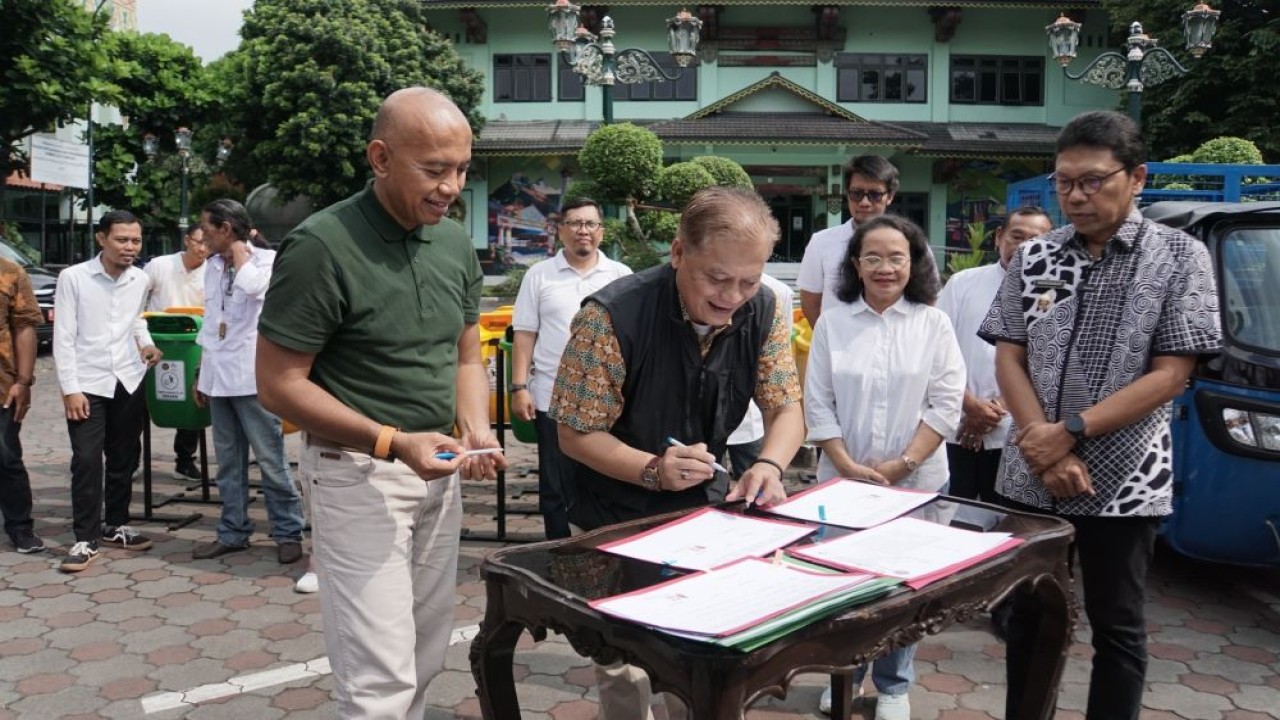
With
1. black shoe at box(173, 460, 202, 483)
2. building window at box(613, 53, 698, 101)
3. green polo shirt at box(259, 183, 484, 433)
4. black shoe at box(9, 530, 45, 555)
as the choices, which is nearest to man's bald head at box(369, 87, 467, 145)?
green polo shirt at box(259, 183, 484, 433)

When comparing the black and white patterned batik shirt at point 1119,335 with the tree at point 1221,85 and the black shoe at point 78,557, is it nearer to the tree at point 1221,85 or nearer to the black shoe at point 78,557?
the black shoe at point 78,557

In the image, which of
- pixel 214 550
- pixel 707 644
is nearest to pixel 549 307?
pixel 214 550

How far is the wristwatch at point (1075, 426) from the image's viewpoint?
2.75 m

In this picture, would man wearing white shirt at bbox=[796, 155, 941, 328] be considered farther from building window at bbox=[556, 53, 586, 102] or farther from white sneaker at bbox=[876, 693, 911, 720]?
building window at bbox=[556, 53, 586, 102]

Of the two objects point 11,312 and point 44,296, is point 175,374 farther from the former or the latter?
point 44,296

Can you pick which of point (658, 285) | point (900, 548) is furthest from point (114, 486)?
point (900, 548)

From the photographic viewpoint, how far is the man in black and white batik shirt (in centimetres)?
273

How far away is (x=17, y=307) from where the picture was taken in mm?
5547

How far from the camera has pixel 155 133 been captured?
1191 inches

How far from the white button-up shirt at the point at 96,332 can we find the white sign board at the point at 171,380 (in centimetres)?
40

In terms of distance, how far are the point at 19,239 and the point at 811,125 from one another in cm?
1850

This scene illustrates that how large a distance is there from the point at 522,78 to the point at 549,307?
2587cm

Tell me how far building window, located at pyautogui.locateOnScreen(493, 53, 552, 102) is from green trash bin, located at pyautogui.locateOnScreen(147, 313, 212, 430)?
79.7 ft

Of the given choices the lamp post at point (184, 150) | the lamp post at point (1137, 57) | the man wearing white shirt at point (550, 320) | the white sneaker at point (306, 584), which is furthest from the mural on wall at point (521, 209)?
the white sneaker at point (306, 584)
